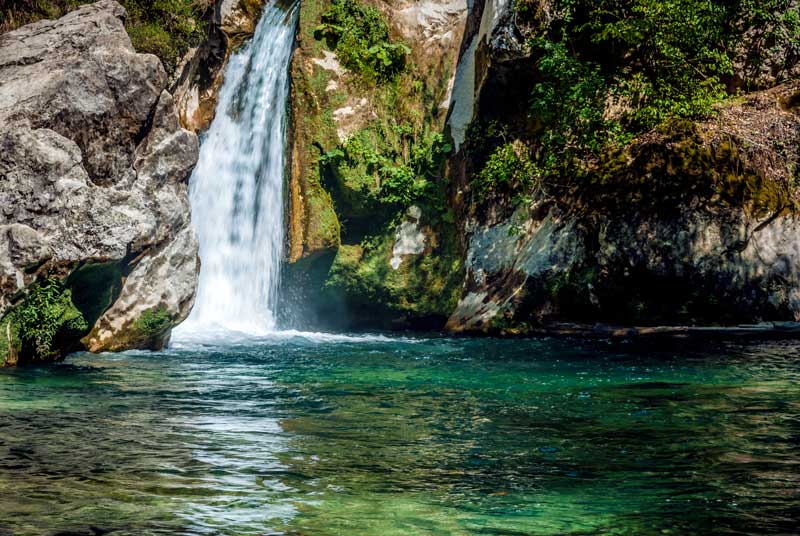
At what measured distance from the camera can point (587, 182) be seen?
14031 millimetres

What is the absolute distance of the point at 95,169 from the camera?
1050 cm

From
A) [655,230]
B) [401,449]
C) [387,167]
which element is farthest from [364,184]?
[401,449]

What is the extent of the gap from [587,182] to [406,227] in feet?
11.6

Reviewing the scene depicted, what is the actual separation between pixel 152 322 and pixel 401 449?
22.3 feet

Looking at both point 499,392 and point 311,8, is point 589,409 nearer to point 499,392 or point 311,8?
point 499,392

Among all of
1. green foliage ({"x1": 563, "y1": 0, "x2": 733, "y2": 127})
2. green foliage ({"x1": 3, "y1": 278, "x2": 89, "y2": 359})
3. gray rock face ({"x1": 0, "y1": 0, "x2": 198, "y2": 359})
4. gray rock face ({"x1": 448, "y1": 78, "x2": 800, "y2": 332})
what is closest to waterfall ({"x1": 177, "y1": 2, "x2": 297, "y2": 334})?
gray rock face ({"x1": 0, "y1": 0, "x2": 198, "y2": 359})

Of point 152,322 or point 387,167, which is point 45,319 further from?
point 387,167

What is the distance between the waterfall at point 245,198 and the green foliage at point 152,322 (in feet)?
10.4

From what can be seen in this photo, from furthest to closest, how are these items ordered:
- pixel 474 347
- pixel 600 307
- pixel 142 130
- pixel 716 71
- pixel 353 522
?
pixel 716 71 → pixel 600 307 → pixel 474 347 → pixel 142 130 → pixel 353 522

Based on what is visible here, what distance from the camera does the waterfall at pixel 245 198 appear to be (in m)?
15.5

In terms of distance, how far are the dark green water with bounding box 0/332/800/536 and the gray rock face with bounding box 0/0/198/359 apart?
56.6 inches

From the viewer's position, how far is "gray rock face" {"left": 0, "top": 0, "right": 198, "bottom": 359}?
31.4 feet

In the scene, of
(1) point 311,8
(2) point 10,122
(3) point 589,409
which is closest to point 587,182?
(1) point 311,8

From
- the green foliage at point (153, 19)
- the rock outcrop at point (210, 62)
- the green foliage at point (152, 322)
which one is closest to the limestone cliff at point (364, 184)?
the rock outcrop at point (210, 62)
